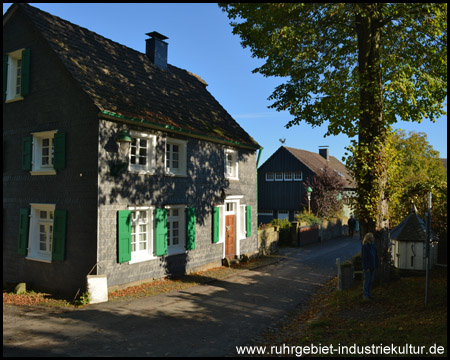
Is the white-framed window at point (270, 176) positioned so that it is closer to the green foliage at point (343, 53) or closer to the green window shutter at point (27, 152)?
the green foliage at point (343, 53)

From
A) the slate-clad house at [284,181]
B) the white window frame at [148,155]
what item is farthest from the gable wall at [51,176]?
the slate-clad house at [284,181]

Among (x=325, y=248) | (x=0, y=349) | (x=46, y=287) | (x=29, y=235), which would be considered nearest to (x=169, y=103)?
(x=29, y=235)

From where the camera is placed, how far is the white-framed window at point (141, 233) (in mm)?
12852

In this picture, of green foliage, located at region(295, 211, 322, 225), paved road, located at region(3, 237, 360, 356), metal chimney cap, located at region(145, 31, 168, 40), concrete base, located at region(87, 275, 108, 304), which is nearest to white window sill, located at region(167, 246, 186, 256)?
paved road, located at region(3, 237, 360, 356)

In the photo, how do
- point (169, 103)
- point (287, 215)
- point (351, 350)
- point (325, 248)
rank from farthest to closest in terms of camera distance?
point (287, 215)
point (325, 248)
point (169, 103)
point (351, 350)

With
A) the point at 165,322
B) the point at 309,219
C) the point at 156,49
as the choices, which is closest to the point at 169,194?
the point at 165,322

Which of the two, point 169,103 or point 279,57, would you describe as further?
point 169,103

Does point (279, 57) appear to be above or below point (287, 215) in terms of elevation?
above

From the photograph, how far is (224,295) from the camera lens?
12.0m

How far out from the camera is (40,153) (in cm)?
1348

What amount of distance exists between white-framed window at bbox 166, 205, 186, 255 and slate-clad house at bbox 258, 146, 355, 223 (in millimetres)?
19782

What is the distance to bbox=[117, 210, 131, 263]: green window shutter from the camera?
39.3 ft

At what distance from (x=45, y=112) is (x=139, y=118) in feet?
11.2

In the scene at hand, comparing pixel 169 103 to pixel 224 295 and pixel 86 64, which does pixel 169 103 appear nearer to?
pixel 86 64
